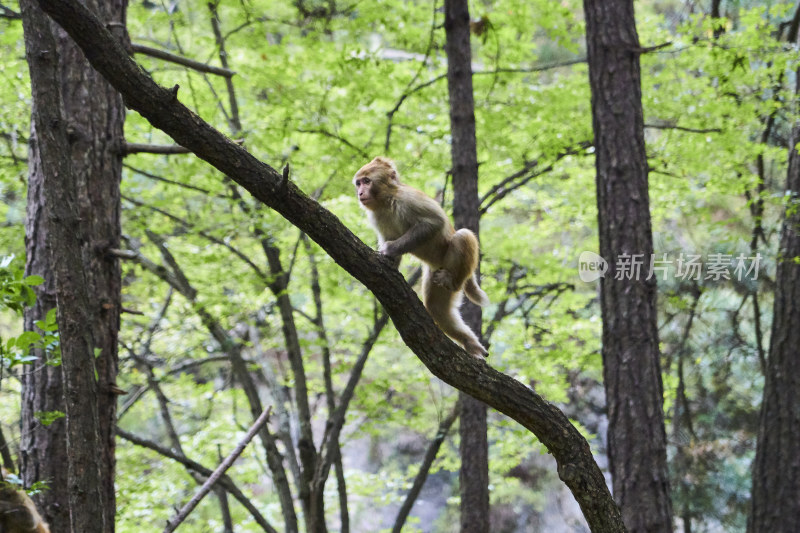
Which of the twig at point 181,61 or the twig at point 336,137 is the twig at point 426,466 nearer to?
the twig at point 336,137

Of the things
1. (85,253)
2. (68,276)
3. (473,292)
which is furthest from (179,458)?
(68,276)

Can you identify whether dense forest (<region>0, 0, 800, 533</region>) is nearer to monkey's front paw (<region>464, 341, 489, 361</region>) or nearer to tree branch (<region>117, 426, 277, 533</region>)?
tree branch (<region>117, 426, 277, 533</region>)

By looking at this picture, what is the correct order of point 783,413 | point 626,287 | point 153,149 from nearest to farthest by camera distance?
point 153,149, point 626,287, point 783,413

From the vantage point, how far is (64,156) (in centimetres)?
318

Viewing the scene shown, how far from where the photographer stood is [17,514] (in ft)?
13.8

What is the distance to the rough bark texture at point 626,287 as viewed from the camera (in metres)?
5.82

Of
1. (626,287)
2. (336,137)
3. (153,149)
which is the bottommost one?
(626,287)

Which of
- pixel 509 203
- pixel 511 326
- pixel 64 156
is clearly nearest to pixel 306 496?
pixel 511 326

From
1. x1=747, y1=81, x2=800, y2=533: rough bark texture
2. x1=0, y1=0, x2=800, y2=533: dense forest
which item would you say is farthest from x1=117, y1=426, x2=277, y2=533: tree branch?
x1=747, y1=81, x2=800, y2=533: rough bark texture

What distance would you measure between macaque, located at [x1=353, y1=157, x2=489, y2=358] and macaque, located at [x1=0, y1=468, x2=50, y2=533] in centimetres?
278

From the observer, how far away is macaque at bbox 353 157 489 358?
4.52 metres

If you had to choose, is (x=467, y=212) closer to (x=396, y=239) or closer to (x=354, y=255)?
(x=396, y=239)

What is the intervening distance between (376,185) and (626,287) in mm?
2791

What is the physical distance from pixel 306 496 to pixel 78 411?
6.42 meters
